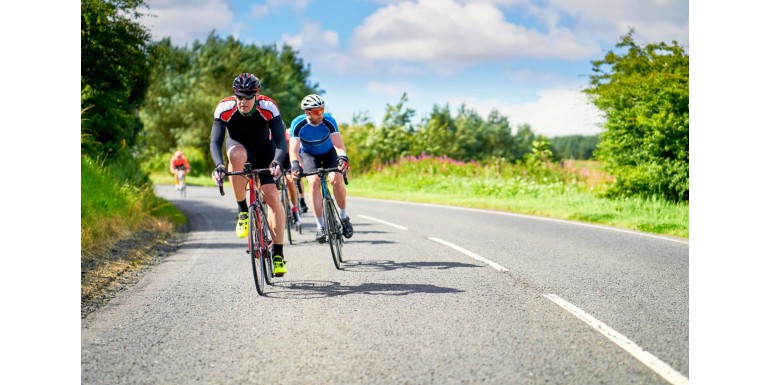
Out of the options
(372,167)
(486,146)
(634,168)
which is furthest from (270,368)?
(486,146)

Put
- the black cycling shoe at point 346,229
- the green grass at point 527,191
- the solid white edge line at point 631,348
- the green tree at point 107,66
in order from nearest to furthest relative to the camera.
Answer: the solid white edge line at point 631,348, the black cycling shoe at point 346,229, the green tree at point 107,66, the green grass at point 527,191

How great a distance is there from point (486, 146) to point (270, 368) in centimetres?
7132

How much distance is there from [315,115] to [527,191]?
1460 centimetres

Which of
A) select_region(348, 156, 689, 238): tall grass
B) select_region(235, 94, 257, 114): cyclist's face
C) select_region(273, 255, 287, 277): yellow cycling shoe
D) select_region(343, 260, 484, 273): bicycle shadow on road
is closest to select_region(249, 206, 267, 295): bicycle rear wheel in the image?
select_region(273, 255, 287, 277): yellow cycling shoe

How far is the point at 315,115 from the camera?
8531 millimetres

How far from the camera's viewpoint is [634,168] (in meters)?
15.4

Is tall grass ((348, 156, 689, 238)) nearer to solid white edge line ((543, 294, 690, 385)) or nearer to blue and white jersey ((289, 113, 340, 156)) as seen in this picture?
blue and white jersey ((289, 113, 340, 156))

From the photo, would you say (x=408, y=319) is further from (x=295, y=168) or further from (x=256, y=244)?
(x=295, y=168)

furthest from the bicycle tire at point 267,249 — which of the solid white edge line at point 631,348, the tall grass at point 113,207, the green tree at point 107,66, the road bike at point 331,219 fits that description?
the green tree at point 107,66

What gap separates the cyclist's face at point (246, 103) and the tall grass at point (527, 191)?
770cm

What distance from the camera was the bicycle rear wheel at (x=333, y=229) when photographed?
26.6ft

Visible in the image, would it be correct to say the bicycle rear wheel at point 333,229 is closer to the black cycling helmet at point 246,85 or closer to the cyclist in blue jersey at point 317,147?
the cyclist in blue jersey at point 317,147

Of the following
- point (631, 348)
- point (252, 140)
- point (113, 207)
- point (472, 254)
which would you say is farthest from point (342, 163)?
point (113, 207)
